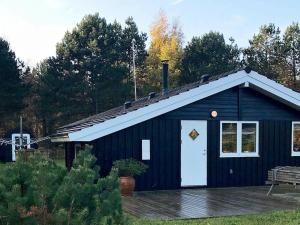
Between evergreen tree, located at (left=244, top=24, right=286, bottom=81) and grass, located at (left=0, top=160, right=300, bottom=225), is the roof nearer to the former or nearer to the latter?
grass, located at (left=0, top=160, right=300, bottom=225)

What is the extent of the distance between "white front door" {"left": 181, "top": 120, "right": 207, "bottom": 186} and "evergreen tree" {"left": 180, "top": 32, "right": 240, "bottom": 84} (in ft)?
66.6

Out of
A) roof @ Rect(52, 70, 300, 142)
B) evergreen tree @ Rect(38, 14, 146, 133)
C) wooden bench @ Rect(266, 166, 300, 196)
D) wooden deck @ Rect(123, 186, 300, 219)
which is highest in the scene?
evergreen tree @ Rect(38, 14, 146, 133)

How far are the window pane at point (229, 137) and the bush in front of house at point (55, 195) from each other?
9364 mm

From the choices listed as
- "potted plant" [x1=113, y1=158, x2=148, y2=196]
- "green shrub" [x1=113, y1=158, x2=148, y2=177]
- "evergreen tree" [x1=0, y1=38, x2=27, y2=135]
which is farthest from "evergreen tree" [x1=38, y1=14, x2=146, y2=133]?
"potted plant" [x1=113, y1=158, x2=148, y2=196]

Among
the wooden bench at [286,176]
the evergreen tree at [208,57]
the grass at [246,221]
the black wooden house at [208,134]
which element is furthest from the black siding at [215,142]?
the evergreen tree at [208,57]

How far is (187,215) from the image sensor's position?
775 centimetres

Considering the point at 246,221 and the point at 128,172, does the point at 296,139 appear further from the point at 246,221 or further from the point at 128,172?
the point at 246,221

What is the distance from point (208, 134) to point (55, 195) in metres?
9.33

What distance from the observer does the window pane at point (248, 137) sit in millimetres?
12316

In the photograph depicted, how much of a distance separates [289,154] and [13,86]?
20451mm

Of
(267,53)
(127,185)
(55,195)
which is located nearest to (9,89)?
(267,53)

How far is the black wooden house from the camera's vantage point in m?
11.0

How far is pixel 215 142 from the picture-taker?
1198cm

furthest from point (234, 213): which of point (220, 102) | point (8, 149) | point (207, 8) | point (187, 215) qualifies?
point (207, 8)
